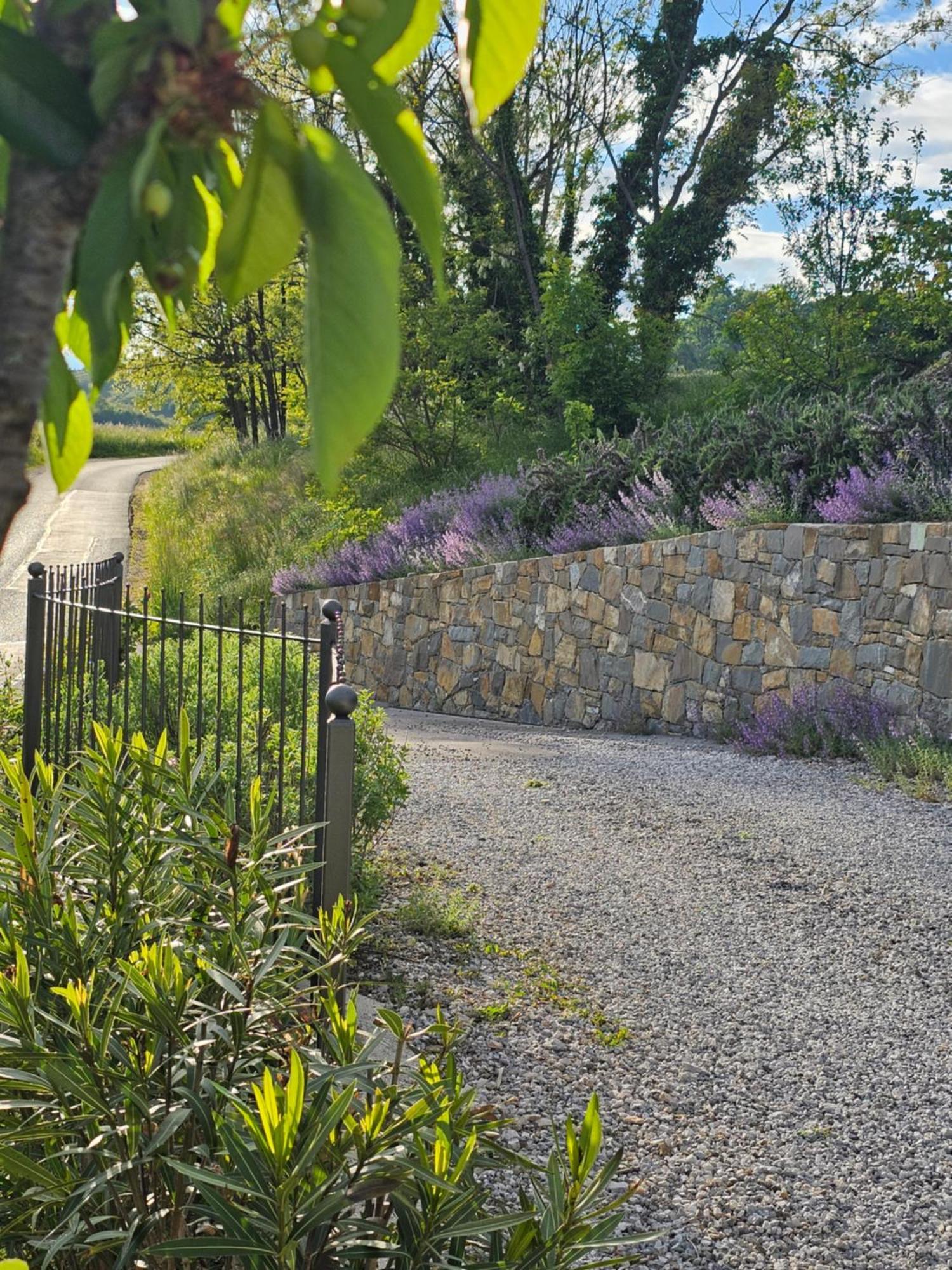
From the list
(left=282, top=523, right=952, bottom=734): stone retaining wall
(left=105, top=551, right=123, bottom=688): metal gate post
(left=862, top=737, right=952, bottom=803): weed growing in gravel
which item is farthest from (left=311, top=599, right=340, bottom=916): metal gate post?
(left=282, top=523, right=952, bottom=734): stone retaining wall

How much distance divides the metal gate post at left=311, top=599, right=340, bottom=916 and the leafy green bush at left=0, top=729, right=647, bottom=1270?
31.6 inches

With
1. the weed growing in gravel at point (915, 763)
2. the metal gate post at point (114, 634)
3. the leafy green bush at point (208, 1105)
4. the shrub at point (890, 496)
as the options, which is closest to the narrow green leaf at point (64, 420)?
the leafy green bush at point (208, 1105)

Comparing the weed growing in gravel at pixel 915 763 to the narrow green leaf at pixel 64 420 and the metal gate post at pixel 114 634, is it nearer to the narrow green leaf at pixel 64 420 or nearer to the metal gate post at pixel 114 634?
the metal gate post at pixel 114 634

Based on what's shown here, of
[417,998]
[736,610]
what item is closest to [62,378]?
[417,998]

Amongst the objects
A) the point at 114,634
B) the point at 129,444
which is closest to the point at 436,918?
the point at 114,634

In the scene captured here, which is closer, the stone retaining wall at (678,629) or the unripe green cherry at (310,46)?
the unripe green cherry at (310,46)

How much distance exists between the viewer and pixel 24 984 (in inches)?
72.7

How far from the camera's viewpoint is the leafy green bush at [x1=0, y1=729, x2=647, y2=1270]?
162cm

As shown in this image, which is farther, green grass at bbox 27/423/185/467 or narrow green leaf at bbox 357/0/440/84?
green grass at bbox 27/423/185/467

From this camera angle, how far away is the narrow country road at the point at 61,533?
1481 centimetres

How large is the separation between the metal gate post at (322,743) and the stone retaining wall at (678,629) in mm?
5329

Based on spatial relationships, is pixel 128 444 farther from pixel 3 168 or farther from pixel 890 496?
pixel 3 168

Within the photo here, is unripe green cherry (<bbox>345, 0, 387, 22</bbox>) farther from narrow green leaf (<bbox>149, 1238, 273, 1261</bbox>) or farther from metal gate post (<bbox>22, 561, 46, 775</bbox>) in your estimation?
metal gate post (<bbox>22, 561, 46, 775</bbox>)

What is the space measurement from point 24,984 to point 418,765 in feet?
17.8
